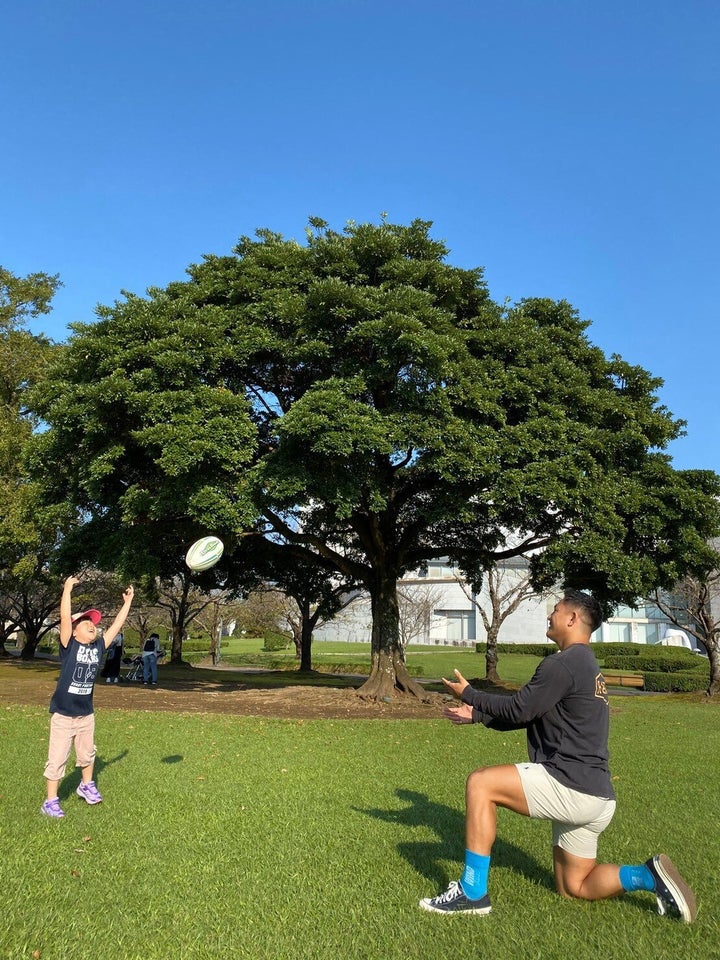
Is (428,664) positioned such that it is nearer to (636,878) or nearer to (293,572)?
(293,572)

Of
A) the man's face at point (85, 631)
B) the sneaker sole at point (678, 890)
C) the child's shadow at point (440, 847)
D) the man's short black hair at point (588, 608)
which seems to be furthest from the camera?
the man's face at point (85, 631)

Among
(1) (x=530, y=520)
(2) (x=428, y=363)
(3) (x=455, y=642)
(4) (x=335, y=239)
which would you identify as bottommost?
(3) (x=455, y=642)

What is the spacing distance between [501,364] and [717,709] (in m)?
11.9

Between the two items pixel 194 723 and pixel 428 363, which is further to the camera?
pixel 428 363

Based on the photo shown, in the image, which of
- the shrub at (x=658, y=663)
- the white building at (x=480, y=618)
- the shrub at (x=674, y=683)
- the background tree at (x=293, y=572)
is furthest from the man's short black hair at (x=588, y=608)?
the white building at (x=480, y=618)

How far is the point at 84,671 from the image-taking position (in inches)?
266

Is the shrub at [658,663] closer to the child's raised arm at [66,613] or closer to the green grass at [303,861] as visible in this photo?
the green grass at [303,861]

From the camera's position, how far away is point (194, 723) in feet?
43.2

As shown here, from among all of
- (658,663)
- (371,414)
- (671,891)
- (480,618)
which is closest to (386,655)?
(371,414)

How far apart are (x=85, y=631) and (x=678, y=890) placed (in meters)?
5.30

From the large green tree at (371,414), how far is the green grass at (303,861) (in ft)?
20.6

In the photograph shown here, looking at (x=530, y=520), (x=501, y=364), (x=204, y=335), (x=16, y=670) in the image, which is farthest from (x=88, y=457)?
(x=16, y=670)

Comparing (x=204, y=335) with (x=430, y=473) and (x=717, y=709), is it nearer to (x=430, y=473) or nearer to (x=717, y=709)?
(x=430, y=473)

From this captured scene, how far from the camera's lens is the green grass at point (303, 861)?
3785 mm
